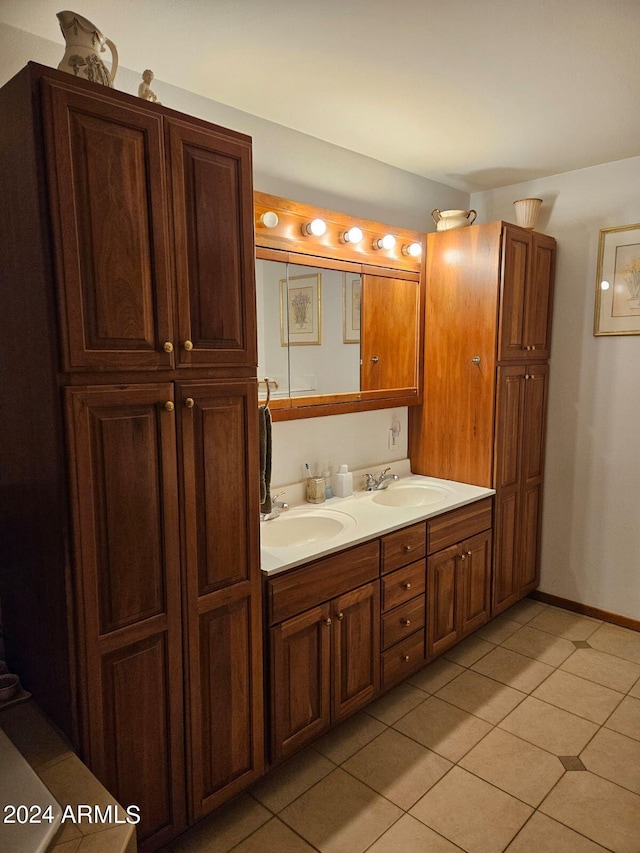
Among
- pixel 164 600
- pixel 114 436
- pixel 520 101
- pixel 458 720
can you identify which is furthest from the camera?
pixel 458 720

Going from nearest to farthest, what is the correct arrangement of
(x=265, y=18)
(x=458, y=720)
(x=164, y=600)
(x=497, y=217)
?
(x=164, y=600) < (x=265, y=18) < (x=458, y=720) < (x=497, y=217)

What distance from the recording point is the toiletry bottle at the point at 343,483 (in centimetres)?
273

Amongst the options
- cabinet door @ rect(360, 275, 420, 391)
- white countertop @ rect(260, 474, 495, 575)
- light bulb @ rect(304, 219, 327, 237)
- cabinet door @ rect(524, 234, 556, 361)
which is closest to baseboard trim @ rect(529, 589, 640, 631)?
white countertop @ rect(260, 474, 495, 575)

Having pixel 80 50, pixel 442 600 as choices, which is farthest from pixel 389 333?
pixel 80 50

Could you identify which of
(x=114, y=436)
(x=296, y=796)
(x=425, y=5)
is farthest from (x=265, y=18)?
(x=296, y=796)

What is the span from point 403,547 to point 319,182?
5.59 feet

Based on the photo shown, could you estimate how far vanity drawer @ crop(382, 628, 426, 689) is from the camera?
2.35 metres

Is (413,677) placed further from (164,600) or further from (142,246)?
(142,246)

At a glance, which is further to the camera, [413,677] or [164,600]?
[413,677]

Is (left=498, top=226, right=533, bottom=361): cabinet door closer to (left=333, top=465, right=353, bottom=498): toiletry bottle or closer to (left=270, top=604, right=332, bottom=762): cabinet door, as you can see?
(left=333, top=465, right=353, bottom=498): toiletry bottle

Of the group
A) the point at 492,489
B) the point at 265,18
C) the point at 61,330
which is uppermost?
the point at 265,18

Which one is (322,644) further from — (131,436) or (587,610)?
(587,610)

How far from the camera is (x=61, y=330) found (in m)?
1.29

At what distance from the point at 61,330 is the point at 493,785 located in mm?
2065
